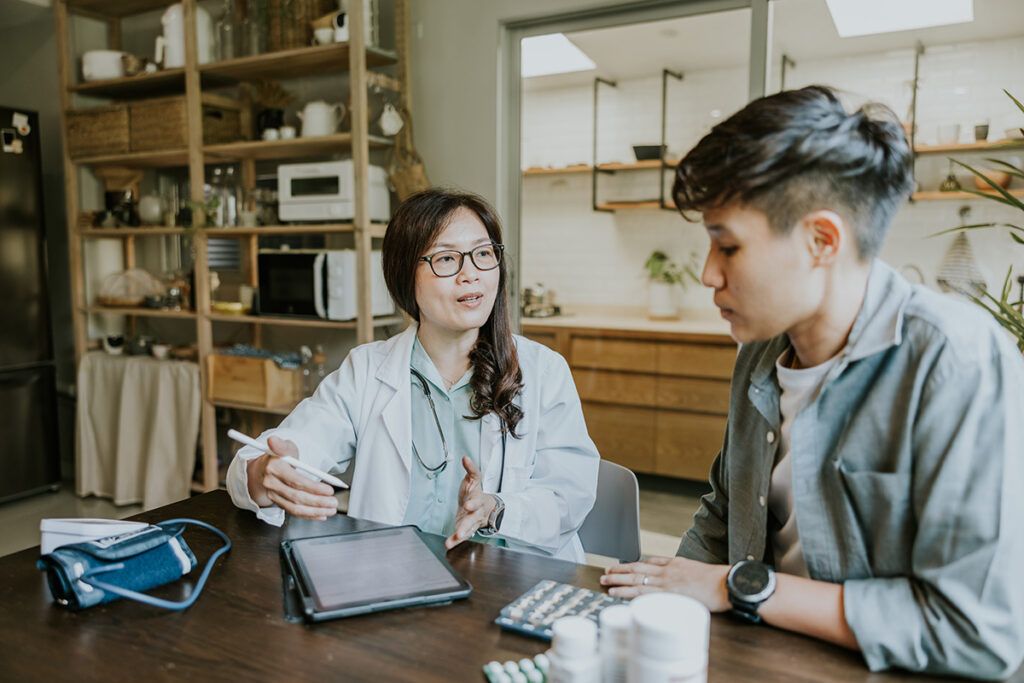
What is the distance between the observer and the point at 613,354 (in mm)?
4234

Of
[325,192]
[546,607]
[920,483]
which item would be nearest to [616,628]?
[546,607]

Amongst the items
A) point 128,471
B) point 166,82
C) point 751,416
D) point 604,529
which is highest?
point 166,82

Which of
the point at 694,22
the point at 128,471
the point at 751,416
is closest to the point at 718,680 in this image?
the point at 751,416

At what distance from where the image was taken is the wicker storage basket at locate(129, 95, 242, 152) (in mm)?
3727

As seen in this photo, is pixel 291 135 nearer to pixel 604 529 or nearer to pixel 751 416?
pixel 604 529

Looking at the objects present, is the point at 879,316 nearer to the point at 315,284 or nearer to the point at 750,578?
the point at 750,578

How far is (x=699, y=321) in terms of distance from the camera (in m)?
4.46

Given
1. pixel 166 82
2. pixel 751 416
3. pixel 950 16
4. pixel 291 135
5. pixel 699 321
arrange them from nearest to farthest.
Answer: pixel 751 416
pixel 950 16
pixel 291 135
pixel 166 82
pixel 699 321

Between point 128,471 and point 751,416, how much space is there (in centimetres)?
367

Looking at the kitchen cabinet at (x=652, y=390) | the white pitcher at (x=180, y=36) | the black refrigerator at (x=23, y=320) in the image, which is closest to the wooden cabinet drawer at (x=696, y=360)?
the kitchen cabinet at (x=652, y=390)

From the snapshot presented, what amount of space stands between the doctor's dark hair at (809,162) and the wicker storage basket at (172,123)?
10.9 feet

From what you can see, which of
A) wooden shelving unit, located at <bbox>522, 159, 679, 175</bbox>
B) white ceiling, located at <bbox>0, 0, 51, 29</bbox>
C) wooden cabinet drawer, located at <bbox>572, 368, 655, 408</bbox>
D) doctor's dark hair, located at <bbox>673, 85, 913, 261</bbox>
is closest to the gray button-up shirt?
doctor's dark hair, located at <bbox>673, 85, 913, 261</bbox>

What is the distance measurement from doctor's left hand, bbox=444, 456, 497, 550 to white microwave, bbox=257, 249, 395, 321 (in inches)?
74.8

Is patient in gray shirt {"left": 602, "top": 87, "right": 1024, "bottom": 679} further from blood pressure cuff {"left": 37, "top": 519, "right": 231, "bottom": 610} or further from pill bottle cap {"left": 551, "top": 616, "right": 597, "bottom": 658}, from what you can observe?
blood pressure cuff {"left": 37, "top": 519, "right": 231, "bottom": 610}
